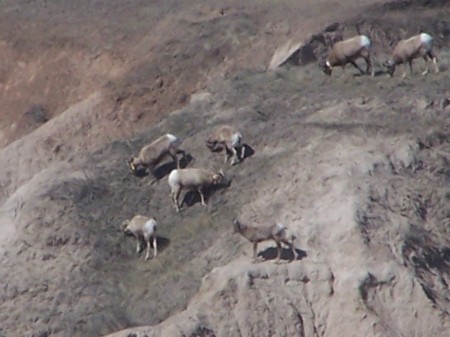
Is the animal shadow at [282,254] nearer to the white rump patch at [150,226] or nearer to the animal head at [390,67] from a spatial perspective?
the white rump patch at [150,226]

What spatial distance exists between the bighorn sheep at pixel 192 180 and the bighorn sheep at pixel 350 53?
605cm

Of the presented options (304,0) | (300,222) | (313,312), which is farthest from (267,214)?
(304,0)

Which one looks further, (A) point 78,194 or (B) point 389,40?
(B) point 389,40

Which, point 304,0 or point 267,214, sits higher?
point 267,214

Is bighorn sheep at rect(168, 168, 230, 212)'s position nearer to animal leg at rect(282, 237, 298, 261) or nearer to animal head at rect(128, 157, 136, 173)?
animal head at rect(128, 157, 136, 173)

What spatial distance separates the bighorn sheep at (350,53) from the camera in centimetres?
3222

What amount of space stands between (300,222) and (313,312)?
191 centimetres

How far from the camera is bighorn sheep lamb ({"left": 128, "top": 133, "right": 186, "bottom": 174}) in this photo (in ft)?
94.2

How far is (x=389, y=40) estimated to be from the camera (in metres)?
35.3

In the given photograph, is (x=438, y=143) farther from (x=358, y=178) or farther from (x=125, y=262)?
(x=125, y=262)

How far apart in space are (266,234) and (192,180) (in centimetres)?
292

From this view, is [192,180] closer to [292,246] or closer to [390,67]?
[292,246]

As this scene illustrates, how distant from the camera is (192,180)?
2734 centimetres

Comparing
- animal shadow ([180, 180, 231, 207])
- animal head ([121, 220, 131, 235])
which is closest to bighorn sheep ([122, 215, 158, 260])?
animal head ([121, 220, 131, 235])
